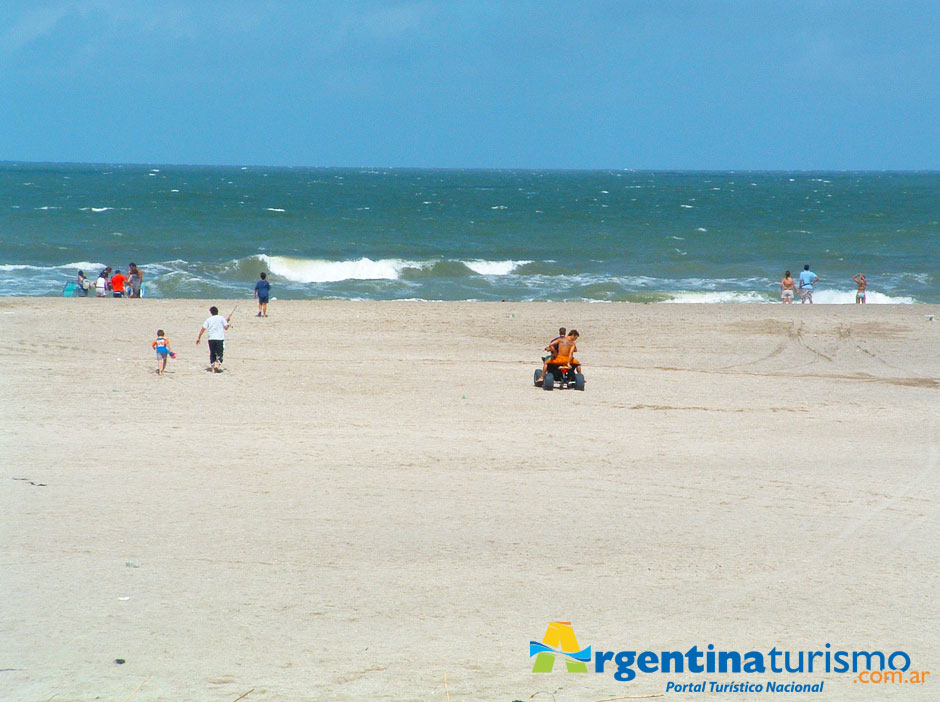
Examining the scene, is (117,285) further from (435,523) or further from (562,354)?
(435,523)

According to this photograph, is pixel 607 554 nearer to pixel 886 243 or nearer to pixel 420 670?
pixel 420 670

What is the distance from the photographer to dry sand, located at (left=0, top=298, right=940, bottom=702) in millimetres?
6066

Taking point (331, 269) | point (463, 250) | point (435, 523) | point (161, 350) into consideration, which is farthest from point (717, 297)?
point (435, 523)

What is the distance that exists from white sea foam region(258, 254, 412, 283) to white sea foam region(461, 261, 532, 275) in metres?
2.13

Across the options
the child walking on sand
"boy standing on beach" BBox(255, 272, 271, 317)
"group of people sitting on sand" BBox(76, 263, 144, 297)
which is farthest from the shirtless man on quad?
"group of people sitting on sand" BBox(76, 263, 144, 297)

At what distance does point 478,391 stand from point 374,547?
7.13 metres

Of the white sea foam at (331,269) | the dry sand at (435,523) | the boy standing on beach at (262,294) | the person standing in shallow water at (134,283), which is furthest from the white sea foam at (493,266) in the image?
the dry sand at (435,523)

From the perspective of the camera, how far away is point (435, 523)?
8.49 metres

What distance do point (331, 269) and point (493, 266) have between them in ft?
20.2

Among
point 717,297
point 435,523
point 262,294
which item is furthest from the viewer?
point 717,297

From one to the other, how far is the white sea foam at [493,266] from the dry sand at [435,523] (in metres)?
19.5

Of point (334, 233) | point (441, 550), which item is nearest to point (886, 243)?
point (334, 233)

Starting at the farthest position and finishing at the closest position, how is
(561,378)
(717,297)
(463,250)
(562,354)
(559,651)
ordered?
(463,250) < (717,297) < (561,378) < (562,354) < (559,651)

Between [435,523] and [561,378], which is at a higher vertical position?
[561,378]
